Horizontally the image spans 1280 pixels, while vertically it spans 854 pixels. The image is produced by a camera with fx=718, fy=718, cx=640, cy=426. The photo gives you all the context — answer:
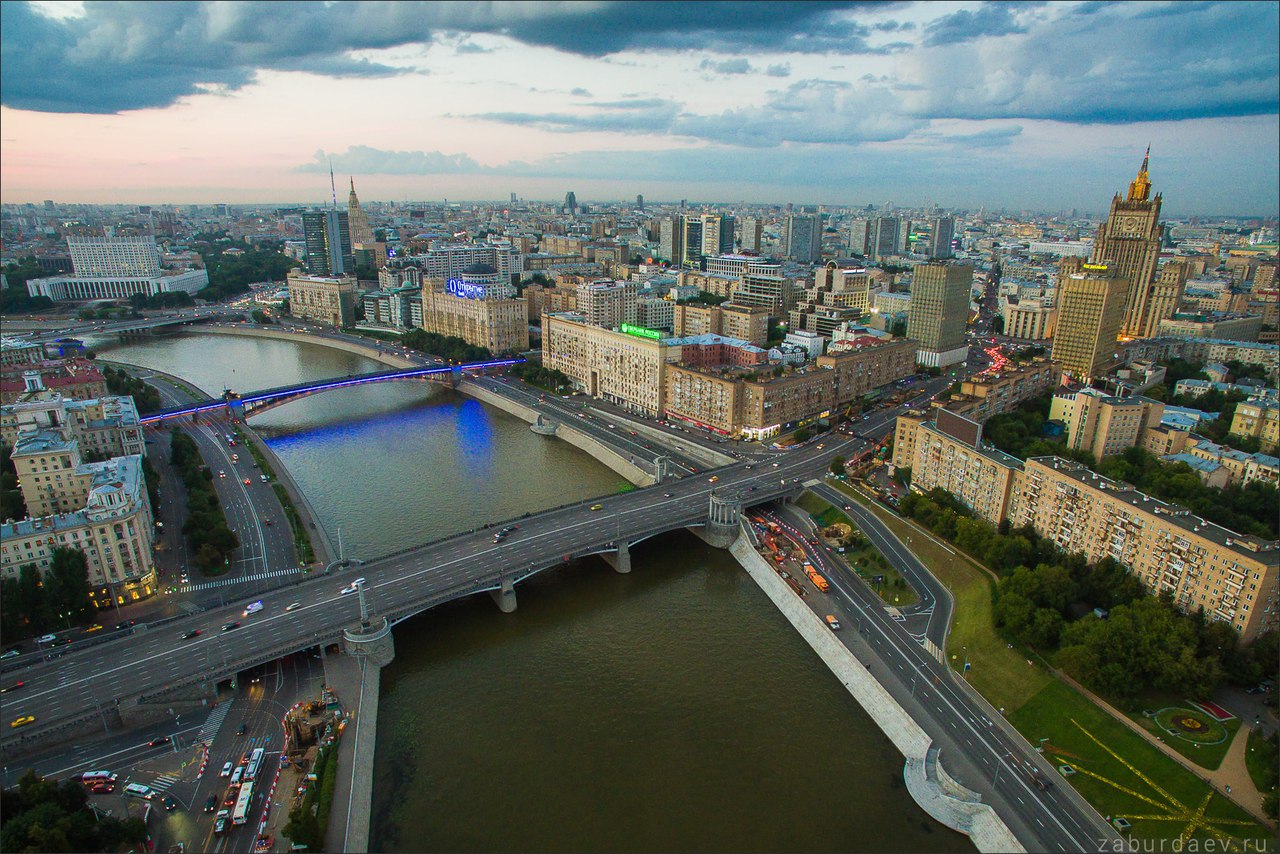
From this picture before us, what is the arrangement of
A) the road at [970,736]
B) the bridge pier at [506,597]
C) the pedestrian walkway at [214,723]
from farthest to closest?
1. the bridge pier at [506,597]
2. the pedestrian walkway at [214,723]
3. the road at [970,736]

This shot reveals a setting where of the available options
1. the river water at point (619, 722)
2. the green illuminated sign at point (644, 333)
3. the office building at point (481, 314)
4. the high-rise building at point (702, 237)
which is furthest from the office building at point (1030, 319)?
the river water at point (619, 722)

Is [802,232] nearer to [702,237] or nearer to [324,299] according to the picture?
[702,237]

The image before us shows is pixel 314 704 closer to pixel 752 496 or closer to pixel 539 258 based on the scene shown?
pixel 752 496

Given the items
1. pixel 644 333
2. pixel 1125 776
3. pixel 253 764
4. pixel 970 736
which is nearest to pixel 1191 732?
pixel 1125 776

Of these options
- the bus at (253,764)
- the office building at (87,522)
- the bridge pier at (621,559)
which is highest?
the office building at (87,522)

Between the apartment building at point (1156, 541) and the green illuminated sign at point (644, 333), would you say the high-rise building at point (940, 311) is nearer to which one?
the green illuminated sign at point (644, 333)

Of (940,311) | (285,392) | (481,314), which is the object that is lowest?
(285,392)

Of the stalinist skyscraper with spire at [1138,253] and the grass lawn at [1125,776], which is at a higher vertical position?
the stalinist skyscraper with spire at [1138,253]

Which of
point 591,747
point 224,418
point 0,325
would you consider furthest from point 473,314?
point 0,325
